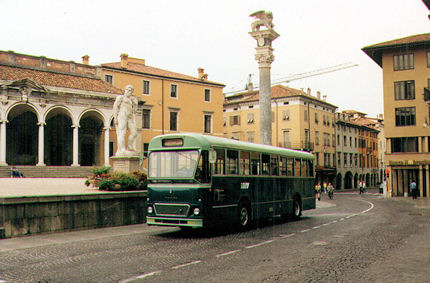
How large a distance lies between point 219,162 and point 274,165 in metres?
4.07

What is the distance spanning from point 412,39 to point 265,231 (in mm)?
41789

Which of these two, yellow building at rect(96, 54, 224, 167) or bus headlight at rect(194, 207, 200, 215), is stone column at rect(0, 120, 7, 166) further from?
bus headlight at rect(194, 207, 200, 215)

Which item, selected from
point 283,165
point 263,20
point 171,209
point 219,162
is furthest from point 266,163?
point 263,20

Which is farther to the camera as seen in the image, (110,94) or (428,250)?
(110,94)

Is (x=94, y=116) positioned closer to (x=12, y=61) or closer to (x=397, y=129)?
(x=12, y=61)

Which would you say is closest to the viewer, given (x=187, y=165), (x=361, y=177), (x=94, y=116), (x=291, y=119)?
(x=187, y=165)

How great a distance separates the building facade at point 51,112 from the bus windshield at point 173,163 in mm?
24316

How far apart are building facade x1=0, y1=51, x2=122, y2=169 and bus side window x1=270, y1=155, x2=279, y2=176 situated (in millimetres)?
23815

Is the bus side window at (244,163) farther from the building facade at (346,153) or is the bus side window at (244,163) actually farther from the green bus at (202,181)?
the building facade at (346,153)

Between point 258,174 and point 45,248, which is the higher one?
point 258,174

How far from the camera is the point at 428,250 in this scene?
35.5ft

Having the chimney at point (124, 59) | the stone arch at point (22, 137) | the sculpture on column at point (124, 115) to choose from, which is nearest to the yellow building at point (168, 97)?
the chimney at point (124, 59)

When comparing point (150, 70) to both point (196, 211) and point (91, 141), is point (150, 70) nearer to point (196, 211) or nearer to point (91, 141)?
point (91, 141)

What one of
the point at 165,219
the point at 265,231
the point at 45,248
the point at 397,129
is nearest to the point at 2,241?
the point at 45,248
